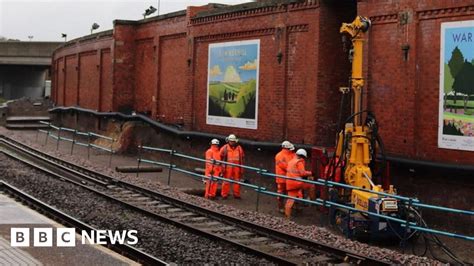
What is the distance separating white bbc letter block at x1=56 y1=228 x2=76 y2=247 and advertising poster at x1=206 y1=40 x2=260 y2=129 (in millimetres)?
8677

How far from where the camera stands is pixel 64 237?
10109 millimetres

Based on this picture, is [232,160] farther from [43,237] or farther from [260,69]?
[43,237]

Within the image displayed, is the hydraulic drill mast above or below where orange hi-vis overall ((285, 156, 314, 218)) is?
above

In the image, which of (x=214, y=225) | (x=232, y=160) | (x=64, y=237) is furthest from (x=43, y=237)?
(x=232, y=160)

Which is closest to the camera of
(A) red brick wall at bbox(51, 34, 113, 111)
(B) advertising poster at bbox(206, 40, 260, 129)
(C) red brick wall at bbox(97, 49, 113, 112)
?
(B) advertising poster at bbox(206, 40, 260, 129)

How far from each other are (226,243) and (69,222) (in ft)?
10.5

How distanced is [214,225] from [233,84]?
809 cm

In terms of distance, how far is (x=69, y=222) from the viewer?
37.3 feet

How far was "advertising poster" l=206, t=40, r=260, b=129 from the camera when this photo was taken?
18391mm

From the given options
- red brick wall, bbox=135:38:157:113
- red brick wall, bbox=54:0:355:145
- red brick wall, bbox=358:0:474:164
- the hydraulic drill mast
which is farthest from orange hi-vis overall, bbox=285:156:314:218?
red brick wall, bbox=135:38:157:113

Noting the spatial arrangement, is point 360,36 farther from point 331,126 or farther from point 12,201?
point 12,201

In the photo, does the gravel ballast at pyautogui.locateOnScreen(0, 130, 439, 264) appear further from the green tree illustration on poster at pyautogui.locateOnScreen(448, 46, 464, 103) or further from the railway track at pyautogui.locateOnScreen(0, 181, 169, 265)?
the green tree illustration on poster at pyautogui.locateOnScreen(448, 46, 464, 103)

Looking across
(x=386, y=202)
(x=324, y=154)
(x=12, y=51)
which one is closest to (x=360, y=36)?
(x=324, y=154)

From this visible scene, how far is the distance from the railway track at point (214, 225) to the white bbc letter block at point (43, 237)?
2.49 m
